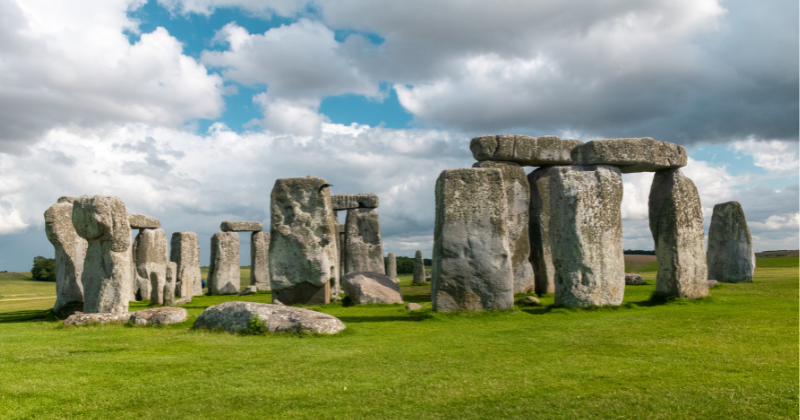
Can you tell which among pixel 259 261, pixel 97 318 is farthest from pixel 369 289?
pixel 259 261

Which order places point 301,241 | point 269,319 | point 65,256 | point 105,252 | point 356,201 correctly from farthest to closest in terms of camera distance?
point 356,201
point 301,241
point 65,256
point 105,252
point 269,319

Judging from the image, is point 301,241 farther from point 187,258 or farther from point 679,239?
point 679,239

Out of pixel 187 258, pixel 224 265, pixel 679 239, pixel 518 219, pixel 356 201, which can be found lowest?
pixel 224 265

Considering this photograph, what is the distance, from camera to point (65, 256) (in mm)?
12516

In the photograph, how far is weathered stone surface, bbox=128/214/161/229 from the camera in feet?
59.3

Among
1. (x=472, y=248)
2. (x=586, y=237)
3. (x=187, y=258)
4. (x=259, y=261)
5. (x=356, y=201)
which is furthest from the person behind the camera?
(x=259, y=261)

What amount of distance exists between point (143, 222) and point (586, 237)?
14.5 meters

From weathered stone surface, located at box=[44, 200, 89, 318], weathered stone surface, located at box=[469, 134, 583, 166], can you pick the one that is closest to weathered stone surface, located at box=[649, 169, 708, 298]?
weathered stone surface, located at box=[469, 134, 583, 166]

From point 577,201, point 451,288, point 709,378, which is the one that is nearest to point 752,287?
point 577,201

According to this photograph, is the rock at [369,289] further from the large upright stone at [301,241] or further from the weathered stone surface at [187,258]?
the weathered stone surface at [187,258]

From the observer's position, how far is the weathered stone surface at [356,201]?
22.1 meters

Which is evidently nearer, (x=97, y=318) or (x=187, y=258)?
(x=97, y=318)

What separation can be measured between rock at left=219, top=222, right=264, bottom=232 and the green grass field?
1357cm

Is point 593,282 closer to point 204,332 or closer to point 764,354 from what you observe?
point 764,354
